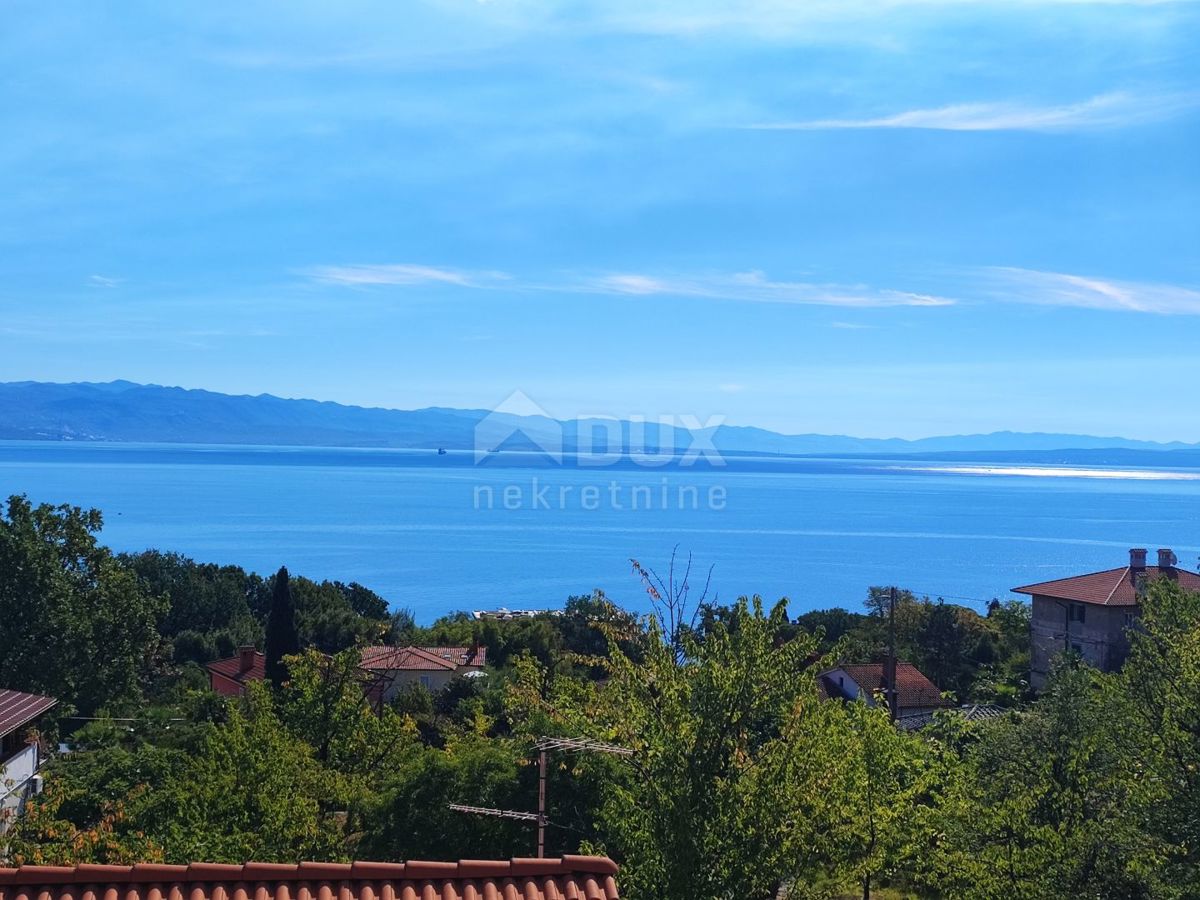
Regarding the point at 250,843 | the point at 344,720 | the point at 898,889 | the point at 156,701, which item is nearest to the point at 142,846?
the point at 250,843

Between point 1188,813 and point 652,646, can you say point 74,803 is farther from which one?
point 1188,813

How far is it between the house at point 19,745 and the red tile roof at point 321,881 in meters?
18.3

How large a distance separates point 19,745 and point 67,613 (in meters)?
12.2

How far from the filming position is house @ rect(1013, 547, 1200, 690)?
130 ft

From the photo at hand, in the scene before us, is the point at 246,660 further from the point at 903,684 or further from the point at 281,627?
the point at 903,684

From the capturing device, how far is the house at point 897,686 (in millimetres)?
40125

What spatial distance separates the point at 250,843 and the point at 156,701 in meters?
29.7

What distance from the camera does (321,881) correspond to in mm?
6875

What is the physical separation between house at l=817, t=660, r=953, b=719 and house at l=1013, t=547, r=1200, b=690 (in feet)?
14.0

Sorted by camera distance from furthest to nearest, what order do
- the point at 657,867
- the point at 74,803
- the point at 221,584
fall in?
the point at 221,584
the point at 74,803
the point at 657,867

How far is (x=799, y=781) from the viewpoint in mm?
11898

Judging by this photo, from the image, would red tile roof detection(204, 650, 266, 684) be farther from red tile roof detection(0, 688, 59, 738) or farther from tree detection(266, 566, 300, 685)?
red tile roof detection(0, 688, 59, 738)

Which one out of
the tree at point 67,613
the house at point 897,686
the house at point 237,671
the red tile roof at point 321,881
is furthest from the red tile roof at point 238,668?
the red tile roof at point 321,881

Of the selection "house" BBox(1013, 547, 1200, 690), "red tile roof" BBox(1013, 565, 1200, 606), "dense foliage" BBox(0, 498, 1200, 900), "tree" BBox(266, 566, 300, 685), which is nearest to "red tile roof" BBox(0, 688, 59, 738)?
"dense foliage" BBox(0, 498, 1200, 900)
